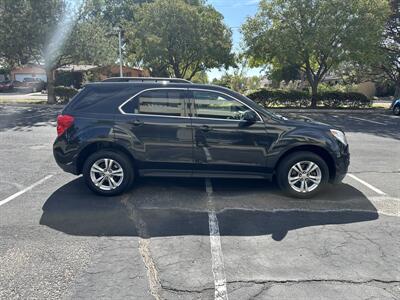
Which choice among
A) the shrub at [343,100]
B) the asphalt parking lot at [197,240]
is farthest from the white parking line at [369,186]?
the shrub at [343,100]

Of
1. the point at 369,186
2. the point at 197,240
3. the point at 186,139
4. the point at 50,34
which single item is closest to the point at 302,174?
the point at 369,186

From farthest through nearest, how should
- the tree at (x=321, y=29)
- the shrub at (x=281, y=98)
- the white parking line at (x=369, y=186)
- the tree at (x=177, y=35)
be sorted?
the tree at (x=177, y=35)
the shrub at (x=281, y=98)
the tree at (x=321, y=29)
the white parking line at (x=369, y=186)

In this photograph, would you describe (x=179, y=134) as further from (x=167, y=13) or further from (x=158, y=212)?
(x=167, y=13)

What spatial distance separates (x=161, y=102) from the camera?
4855mm

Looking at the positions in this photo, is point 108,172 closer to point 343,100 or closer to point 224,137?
point 224,137

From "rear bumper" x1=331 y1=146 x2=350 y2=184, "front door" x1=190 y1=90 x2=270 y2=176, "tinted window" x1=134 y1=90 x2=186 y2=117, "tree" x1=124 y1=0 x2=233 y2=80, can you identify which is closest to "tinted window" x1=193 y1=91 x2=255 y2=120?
"front door" x1=190 y1=90 x2=270 y2=176

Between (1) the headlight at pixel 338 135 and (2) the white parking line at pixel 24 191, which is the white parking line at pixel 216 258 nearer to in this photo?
(1) the headlight at pixel 338 135

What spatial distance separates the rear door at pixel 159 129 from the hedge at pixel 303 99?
17.0 meters

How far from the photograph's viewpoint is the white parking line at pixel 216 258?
9.11ft

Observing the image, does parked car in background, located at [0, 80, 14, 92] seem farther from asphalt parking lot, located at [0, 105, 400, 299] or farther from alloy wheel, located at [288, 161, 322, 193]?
alloy wheel, located at [288, 161, 322, 193]

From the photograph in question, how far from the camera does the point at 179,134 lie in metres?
4.79

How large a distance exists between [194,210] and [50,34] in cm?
1996

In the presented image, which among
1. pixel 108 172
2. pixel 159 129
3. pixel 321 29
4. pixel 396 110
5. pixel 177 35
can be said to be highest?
pixel 321 29

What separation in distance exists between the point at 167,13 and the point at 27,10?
8575mm
